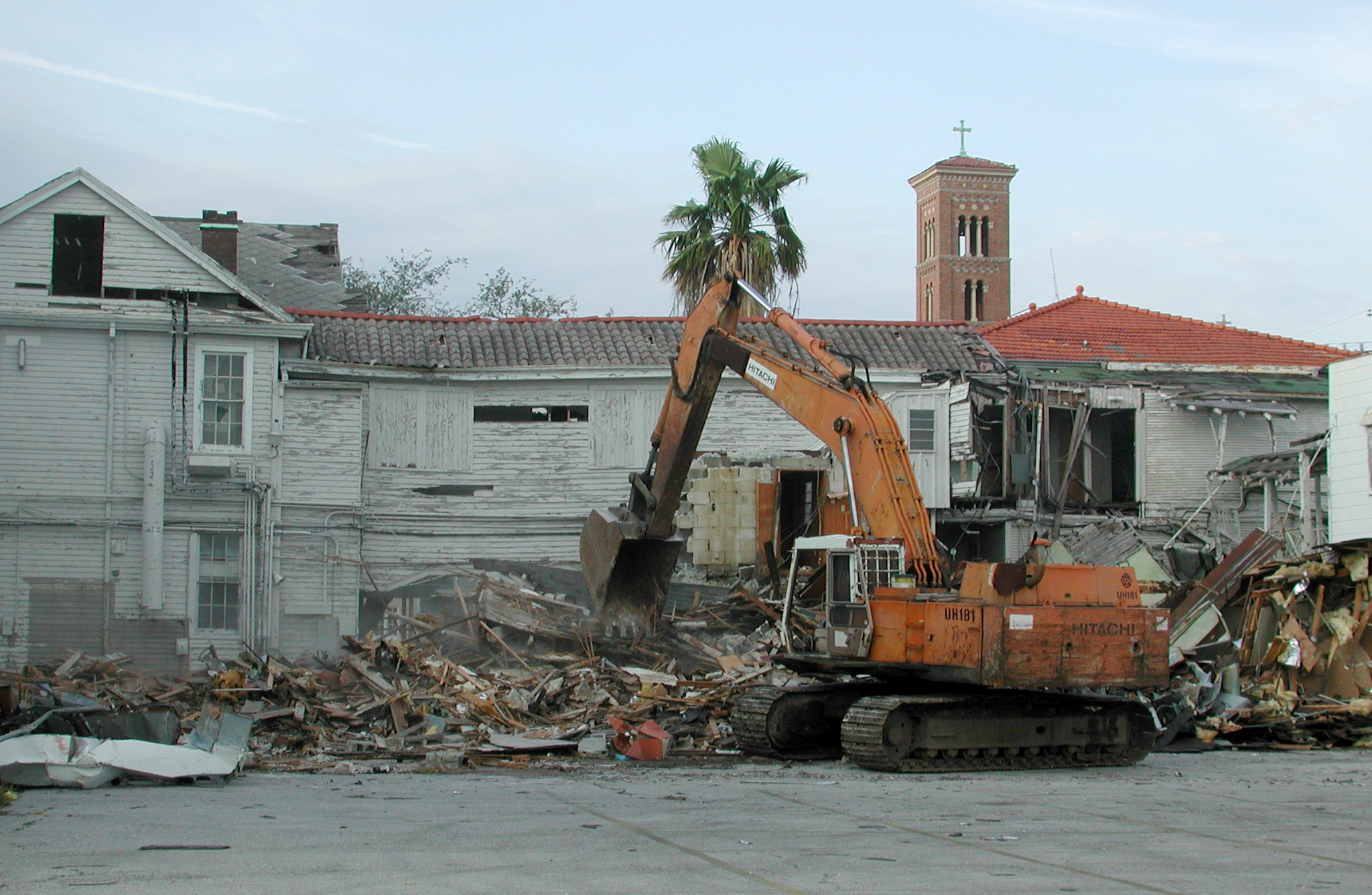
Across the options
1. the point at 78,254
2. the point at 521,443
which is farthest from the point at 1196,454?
the point at 78,254

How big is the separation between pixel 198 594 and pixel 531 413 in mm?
6482

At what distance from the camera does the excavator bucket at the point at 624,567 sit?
17.8 metres

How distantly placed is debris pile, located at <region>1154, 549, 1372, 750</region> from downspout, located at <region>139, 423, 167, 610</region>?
15.0m

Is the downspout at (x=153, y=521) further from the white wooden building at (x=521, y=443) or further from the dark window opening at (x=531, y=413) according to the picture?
the dark window opening at (x=531, y=413)

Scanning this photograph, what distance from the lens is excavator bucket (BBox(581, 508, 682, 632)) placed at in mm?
17750

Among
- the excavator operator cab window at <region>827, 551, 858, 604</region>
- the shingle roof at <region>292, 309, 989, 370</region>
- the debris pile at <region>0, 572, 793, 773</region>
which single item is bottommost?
the debris pile at <region>0, 572, 793, 773</region>

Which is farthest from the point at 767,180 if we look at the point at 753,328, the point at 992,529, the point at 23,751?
the point at 23,751

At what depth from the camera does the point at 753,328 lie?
26.9 m

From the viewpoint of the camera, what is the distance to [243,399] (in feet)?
73.2

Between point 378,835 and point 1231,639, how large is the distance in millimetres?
15303

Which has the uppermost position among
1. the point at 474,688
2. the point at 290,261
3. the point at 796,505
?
the point at 290,261

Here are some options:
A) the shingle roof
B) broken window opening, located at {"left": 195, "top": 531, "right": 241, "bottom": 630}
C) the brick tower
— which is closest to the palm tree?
the shingle roof

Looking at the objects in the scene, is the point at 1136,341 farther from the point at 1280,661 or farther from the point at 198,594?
the point at 198,594

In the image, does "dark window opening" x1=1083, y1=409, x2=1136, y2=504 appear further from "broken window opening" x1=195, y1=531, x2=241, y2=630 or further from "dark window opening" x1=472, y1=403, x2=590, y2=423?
"broken window opening" x1=195, y1=531, x2=241, y2=630
